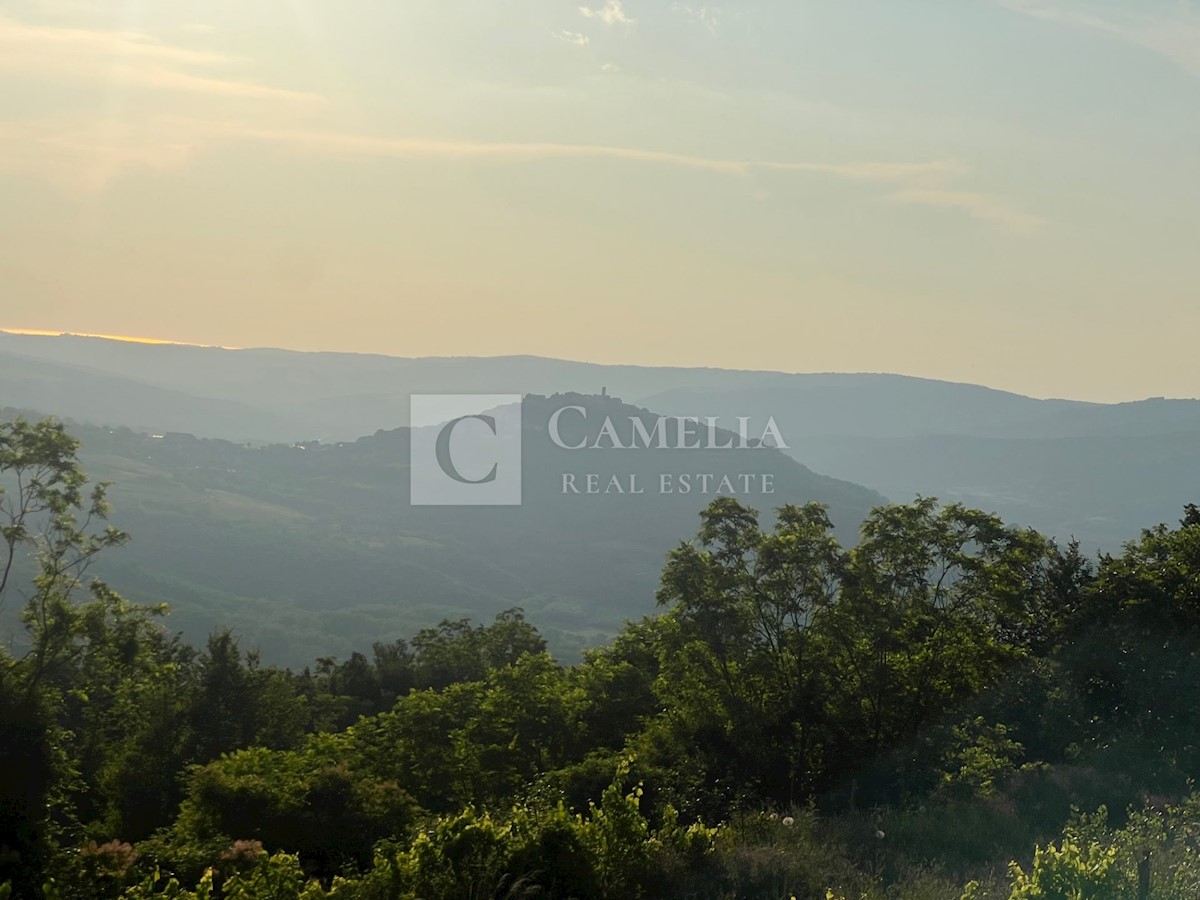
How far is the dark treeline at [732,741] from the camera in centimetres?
1356

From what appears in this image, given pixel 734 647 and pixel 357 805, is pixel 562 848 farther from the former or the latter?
pixel 734 647

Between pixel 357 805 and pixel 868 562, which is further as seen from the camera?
pixel 868 562

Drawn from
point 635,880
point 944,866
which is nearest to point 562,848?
point 635,880

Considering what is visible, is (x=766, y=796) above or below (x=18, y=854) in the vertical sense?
below

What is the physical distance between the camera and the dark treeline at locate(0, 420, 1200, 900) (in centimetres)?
1356

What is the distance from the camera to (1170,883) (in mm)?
10703

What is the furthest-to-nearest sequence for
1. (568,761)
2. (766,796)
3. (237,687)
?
(237,687) → (568,761) → (766,796)

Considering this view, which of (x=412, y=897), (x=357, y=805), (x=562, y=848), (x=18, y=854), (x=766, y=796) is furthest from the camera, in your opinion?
(x=766, y=796)

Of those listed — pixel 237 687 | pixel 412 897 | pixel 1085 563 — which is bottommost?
pixel 237 687

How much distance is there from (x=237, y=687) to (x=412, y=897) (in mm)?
28662

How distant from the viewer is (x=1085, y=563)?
31266mm

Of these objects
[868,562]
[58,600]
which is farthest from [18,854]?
[868,562]

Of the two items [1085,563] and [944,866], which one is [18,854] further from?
[1085,563]

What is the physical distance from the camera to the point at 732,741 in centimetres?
2402
